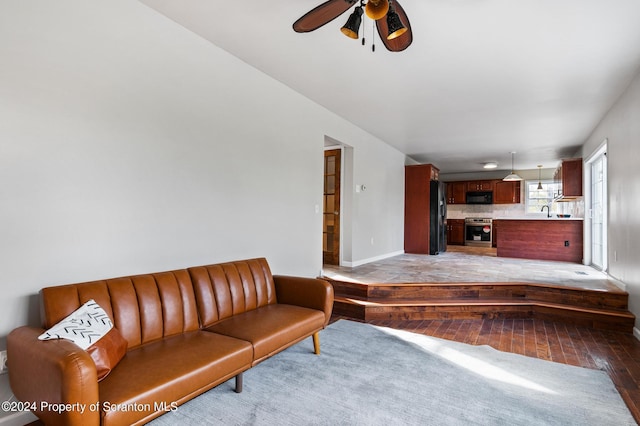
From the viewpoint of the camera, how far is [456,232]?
36.7ft

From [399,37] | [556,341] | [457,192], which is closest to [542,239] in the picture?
[457,192]

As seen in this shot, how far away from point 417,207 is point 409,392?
6165 millimetres

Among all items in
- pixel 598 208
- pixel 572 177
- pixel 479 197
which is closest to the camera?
pixel 598 208

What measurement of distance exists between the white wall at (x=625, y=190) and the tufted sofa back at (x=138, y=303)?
437 centimetres

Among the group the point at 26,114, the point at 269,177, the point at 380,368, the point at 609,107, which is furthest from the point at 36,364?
the point at 609,107

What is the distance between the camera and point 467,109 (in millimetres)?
4789

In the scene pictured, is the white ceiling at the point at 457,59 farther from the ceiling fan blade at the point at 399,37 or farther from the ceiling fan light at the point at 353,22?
the ceiling fan light at the point at 353,22

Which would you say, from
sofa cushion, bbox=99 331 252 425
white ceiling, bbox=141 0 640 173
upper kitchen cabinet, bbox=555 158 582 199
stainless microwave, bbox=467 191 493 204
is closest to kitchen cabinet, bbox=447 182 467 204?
stainless microwave, bbox=467 191 493 204

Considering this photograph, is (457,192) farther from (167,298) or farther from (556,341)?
(167,298)

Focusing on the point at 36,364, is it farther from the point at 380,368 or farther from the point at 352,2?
the point at 352,2

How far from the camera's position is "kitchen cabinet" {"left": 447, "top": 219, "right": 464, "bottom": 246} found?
11109mm

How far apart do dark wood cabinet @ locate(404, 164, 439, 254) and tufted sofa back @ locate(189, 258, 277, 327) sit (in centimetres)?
560

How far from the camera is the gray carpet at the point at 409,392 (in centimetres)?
206

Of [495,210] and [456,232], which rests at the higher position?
[495,210]
